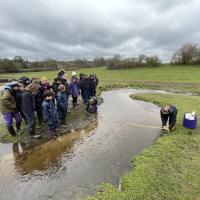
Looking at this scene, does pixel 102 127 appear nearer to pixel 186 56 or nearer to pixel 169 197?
pixel 169 197

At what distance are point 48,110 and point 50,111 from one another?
0.10 metres

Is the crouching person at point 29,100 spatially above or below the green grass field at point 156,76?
above

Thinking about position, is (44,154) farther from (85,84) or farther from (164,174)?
(85,84)

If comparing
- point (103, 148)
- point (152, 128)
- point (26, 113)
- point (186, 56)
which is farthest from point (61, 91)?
point (186, 56)

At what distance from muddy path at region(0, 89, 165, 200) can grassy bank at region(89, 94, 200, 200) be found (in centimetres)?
45

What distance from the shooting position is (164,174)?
700cm

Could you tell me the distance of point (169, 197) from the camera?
6059 mm

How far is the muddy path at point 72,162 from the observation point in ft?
21.2

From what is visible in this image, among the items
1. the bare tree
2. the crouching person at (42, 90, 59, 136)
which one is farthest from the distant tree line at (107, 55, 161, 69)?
the crouching person at (42, 90, 59, 136)

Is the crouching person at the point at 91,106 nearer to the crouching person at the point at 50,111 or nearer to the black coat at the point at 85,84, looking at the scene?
the black coat at the point at 85,84

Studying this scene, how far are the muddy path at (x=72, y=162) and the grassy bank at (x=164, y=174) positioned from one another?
0.45m

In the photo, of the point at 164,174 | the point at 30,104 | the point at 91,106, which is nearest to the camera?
the point at 164,174

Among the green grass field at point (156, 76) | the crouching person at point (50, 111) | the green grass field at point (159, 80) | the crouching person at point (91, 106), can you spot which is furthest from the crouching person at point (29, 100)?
the green grass field at point (156, 76)

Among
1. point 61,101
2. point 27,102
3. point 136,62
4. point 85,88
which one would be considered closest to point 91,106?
point 85,88
